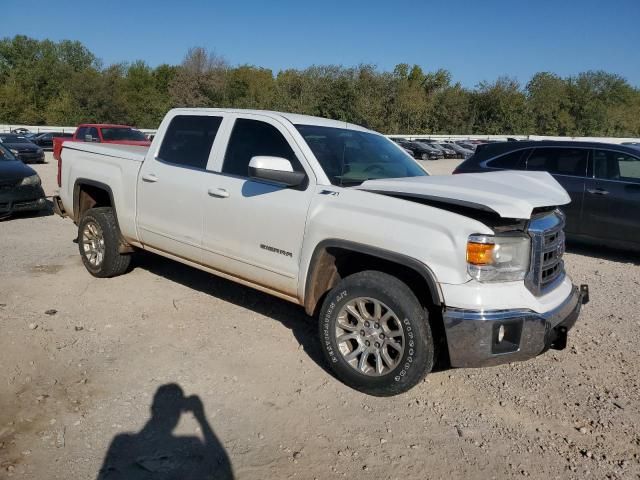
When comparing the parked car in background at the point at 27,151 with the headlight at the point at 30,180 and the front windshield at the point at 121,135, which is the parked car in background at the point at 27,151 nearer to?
the front windshield at the point at 121,135

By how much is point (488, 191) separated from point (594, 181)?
5203mm

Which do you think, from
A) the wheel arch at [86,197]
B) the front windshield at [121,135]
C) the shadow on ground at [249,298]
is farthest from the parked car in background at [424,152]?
the wheel arch at [86,197]

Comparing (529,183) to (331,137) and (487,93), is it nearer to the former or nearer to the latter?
(331,137)

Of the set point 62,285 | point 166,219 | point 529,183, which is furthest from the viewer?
point 62,285

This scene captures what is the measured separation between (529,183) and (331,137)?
163 centimetres

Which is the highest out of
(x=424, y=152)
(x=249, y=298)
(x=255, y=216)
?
(x=424, y=152)

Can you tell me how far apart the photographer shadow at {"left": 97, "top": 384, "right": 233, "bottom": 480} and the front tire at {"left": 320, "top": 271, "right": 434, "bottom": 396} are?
102 cm

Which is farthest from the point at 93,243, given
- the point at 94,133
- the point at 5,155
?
the point at 94,133

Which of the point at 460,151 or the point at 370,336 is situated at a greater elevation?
the point at 460,151

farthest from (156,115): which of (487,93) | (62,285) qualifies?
(62,285)

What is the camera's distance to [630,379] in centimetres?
403

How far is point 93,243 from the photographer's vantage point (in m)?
5.96

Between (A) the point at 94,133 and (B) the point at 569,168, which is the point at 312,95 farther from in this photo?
(B) the point at 569,168

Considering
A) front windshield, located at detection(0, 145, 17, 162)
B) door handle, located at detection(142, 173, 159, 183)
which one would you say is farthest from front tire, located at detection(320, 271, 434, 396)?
front windshield, located at detection(0, 145, 17, 162)
